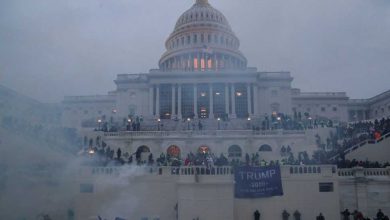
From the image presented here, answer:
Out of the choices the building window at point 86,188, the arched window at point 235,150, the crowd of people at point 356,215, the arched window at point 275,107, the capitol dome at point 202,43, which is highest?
the capitol dome at point 202,43

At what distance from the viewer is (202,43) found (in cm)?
10188

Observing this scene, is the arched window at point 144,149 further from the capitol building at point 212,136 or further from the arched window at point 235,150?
the arched window at point 235,150

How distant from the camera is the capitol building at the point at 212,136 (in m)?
26.5

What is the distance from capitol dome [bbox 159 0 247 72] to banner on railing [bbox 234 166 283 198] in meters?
68.8

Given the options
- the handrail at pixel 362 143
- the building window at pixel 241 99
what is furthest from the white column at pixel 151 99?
the handrail at pixel 362 143

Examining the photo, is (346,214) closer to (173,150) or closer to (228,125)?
(173,150)

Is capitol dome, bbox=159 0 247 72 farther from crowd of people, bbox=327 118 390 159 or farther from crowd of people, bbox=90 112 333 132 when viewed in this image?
crowd of people, bbox=327 118 390 159

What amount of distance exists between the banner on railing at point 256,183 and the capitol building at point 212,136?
392mm

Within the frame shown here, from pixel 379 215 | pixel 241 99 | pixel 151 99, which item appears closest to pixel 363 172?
pixel 379 215

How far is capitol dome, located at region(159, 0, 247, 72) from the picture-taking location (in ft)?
322

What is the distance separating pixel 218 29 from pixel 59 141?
79851 millimetres

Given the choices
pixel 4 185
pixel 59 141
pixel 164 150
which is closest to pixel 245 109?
pixel 164 150

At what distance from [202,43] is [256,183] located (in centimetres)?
7820

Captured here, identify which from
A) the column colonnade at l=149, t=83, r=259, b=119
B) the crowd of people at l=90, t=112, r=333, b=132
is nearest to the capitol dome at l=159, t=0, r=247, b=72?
the column colonnade at l=149, t=83, r=259, b=119
